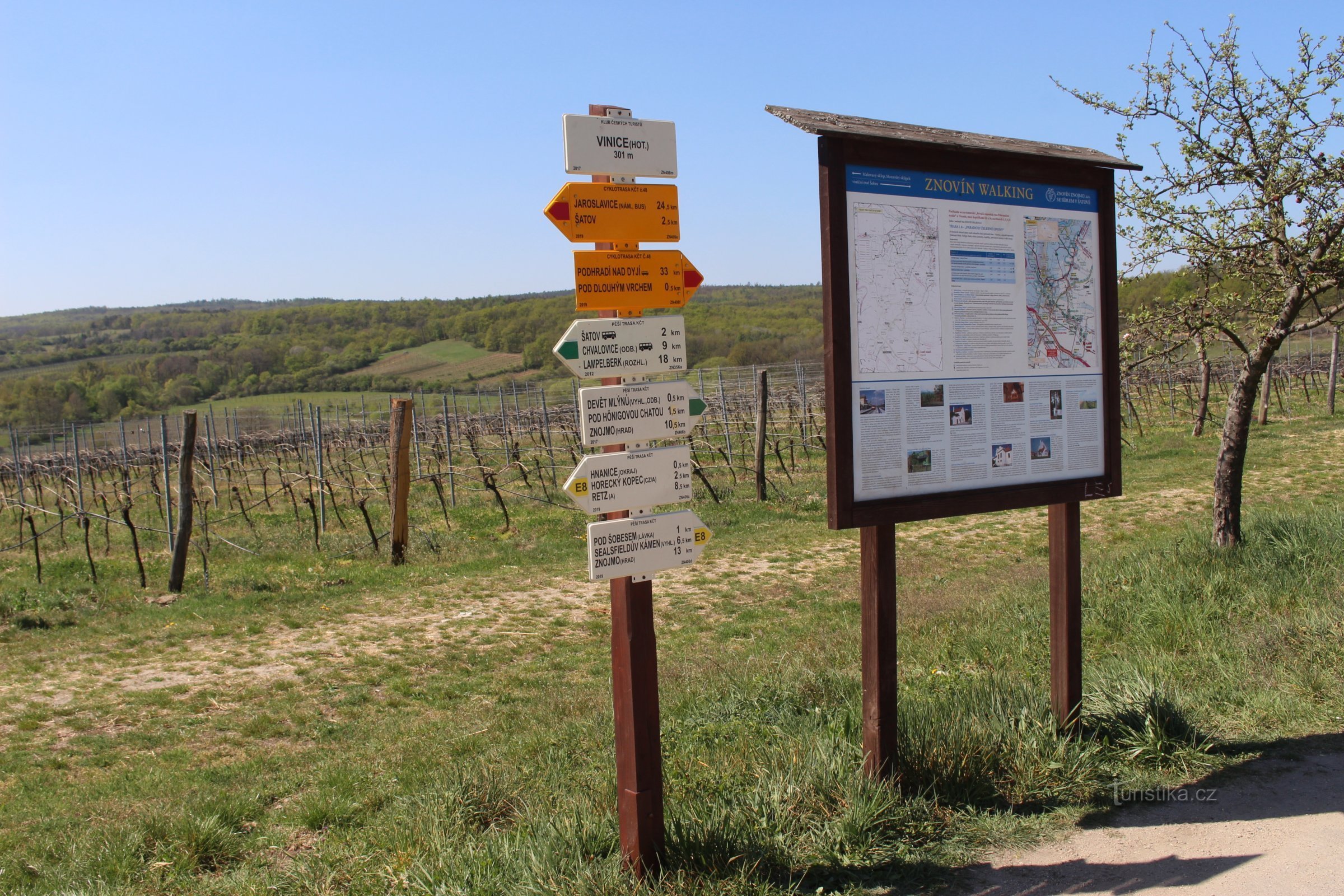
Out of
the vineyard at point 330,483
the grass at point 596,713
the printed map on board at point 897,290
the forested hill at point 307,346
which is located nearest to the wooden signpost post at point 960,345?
the printed map on board at point 897,290

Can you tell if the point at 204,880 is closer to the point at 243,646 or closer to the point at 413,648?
the point at 413,648

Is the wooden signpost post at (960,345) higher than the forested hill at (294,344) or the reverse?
the reverse

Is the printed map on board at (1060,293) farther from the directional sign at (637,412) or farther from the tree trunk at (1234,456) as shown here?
the tree trunk at (1234,456)

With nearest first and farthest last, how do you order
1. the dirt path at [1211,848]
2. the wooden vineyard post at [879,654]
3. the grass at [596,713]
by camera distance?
1. the dirt path at [1211,848]
2. the grass at [596,713]
3. the wooden vineyard post at [879,654]

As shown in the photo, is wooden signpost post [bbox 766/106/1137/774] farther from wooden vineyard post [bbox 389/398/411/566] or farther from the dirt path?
wooden vineyard post [bbox 389/398/411/566]

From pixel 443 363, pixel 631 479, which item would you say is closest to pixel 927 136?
pixel 631 479

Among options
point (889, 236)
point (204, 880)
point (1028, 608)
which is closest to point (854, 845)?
point (889, 236)

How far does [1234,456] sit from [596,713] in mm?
4818

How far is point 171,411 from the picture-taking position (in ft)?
222

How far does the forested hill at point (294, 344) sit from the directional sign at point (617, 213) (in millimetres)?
58916

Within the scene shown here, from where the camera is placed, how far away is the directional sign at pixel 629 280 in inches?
109

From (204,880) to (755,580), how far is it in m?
6.73

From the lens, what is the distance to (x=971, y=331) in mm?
3443

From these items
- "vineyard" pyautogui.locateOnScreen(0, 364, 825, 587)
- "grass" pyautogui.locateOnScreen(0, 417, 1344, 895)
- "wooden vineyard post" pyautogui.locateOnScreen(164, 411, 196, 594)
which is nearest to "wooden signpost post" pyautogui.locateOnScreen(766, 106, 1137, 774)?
"grass" pyautogui.locateOnScreen(0, 417, 1344, 895)
